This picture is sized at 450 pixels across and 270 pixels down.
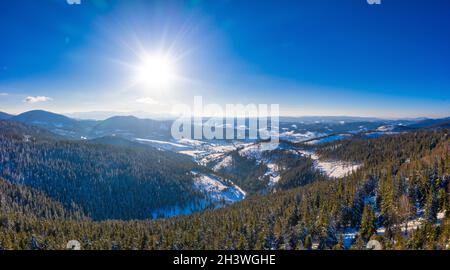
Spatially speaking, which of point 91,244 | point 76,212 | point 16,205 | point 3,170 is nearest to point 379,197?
point 91,244

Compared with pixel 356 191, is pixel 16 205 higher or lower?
lower

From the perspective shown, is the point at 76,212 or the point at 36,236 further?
the point at 76,212

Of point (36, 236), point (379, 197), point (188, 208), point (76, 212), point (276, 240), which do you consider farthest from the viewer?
point (188, 208)

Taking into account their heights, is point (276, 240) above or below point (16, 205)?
above

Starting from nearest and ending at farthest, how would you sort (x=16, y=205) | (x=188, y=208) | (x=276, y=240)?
(x=276, y=240) → (x=16, y=205) → (x=188, y=208)
